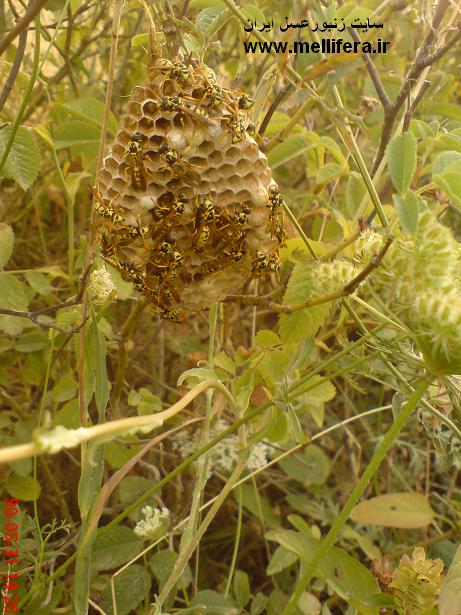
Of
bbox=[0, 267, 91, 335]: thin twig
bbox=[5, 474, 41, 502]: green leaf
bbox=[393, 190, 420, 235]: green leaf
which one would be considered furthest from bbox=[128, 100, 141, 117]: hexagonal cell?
bbox=[5, 474, 41, 502]: green leaf

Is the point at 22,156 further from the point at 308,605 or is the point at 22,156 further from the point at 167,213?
the point at 308,605

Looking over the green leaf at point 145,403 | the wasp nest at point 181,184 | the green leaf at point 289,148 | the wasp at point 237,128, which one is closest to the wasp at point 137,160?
the wasp nest at point 181,184

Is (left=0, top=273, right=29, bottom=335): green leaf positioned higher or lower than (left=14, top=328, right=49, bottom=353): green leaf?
higher

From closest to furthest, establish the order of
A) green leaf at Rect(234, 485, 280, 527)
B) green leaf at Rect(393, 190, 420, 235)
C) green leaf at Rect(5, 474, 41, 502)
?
green leaf at Rect(393, 190, 420, 235)
green leaf at Rect(5, 474, 41, 502)
green leaf at Rect(234, 485, 280, 527)

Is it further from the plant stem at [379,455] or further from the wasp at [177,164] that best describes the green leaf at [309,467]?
the wasp at [177,164]

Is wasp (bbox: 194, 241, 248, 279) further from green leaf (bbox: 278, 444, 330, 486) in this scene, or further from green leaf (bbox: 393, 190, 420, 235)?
green leaf (bbox: 278, 444, 330, 486)

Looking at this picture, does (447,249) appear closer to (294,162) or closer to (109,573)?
(109,573)
